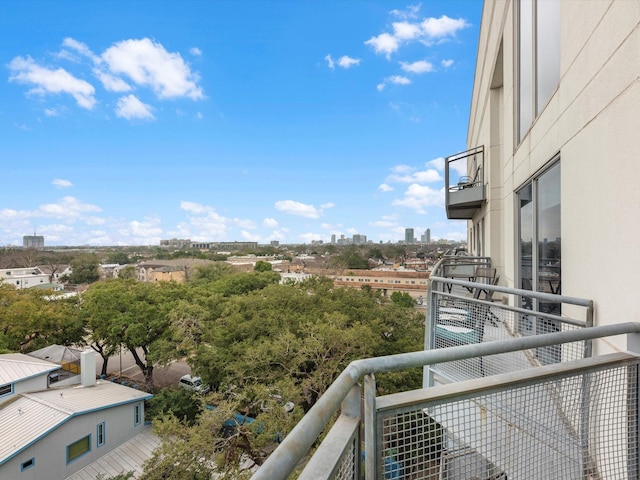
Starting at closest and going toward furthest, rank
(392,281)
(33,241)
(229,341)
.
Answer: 1. (229,341)
2. (392,281)
3. (33,241)

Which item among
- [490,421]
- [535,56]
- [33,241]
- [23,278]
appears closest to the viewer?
[490,421]

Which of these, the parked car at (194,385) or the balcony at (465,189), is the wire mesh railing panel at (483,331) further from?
the parked car at (194,385)

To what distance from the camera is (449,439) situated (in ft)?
4.59

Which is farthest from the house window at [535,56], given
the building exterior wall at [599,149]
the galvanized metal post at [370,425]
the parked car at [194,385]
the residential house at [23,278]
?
the residential house at [23,278]

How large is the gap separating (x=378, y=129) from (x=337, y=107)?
7512 millimetres

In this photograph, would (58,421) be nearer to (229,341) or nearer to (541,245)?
(229,341)

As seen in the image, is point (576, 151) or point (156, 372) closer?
point (576, 151)

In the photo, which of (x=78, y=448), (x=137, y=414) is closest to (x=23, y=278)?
(x=137, y=414)

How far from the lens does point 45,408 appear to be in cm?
1059

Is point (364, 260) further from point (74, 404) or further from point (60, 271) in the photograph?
point (60, 271)

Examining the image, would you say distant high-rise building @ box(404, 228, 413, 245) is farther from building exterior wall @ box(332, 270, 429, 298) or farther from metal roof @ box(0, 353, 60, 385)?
metal roof @ box(0, 353, 60, 385)

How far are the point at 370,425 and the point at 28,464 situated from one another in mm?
13230

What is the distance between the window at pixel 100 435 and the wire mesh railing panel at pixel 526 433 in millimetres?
14002

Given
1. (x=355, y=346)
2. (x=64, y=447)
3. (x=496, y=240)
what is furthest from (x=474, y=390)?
(x=64, y=447)
